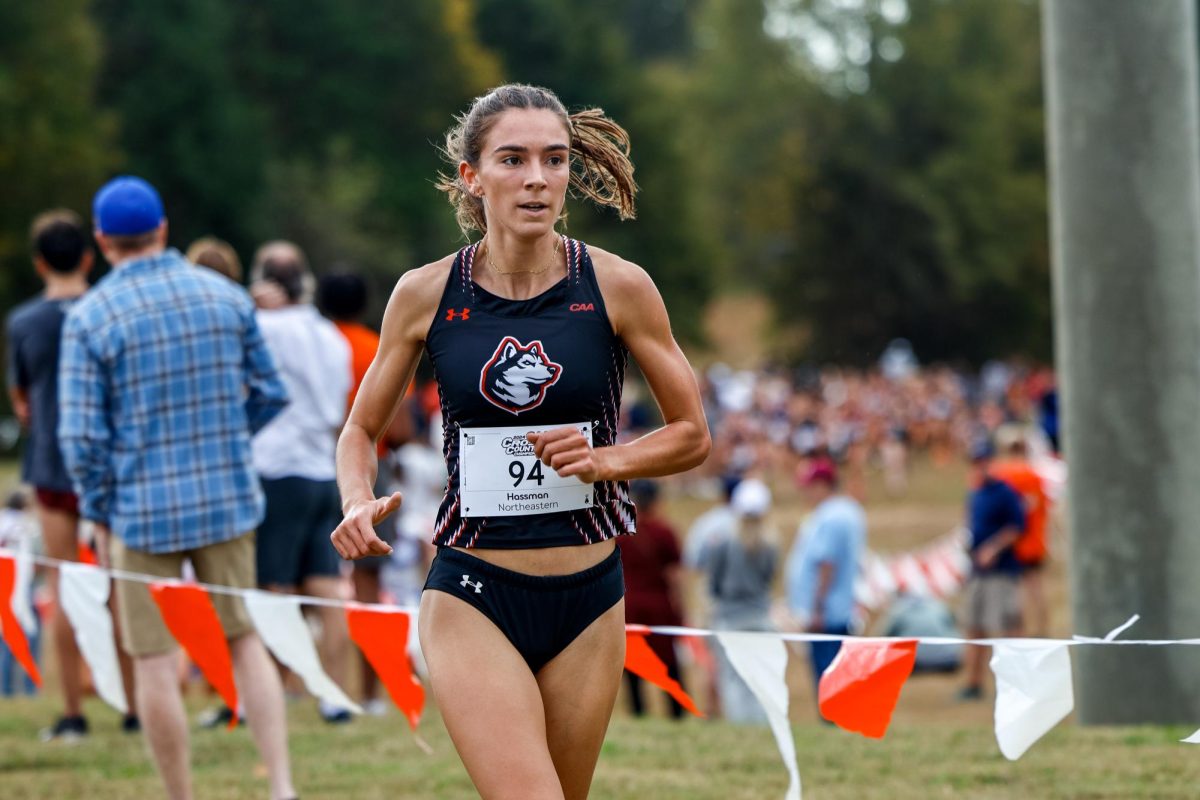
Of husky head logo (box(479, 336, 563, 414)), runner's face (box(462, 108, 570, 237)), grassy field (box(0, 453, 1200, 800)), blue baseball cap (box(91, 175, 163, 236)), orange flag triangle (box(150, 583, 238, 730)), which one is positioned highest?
blue baseball cap (box(91, 175, 163, 236))

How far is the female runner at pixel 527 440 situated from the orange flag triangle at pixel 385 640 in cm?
229

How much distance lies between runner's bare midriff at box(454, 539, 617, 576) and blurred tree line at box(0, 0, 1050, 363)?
48.9 metres

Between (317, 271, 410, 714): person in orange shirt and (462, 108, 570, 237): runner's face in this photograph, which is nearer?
(462, 108, 570, 237): runner's face

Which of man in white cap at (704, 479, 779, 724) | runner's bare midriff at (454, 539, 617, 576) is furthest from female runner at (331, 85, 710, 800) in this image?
man in white cap at (704, 479, 779, 724)

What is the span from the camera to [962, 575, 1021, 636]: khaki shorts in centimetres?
1444

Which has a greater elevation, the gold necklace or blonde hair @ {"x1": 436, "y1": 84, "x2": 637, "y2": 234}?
blonde hair @ {"x1": 436, "y1": 84, "x2": 637, "y2": 234}

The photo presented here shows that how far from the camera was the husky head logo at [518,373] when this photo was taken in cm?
420

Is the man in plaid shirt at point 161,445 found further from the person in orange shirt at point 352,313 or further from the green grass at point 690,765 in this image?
the person in orange shirt at point 352,313

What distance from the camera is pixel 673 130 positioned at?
66062mm

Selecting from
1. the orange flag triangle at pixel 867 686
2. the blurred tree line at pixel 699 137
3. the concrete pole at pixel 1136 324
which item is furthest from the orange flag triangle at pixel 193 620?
the blurred tree line at pixel 699 137

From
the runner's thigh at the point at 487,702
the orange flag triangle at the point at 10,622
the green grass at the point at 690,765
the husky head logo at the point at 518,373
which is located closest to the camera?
the runner's thigh at the point at 487,702

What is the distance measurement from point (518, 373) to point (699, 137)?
232 feet

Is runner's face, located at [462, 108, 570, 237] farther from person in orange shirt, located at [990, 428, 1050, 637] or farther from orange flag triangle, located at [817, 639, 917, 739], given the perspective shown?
person in orange shirt, located at [990, 428, 1050, 637]

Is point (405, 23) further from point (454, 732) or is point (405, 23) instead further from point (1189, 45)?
point (454, 732)
